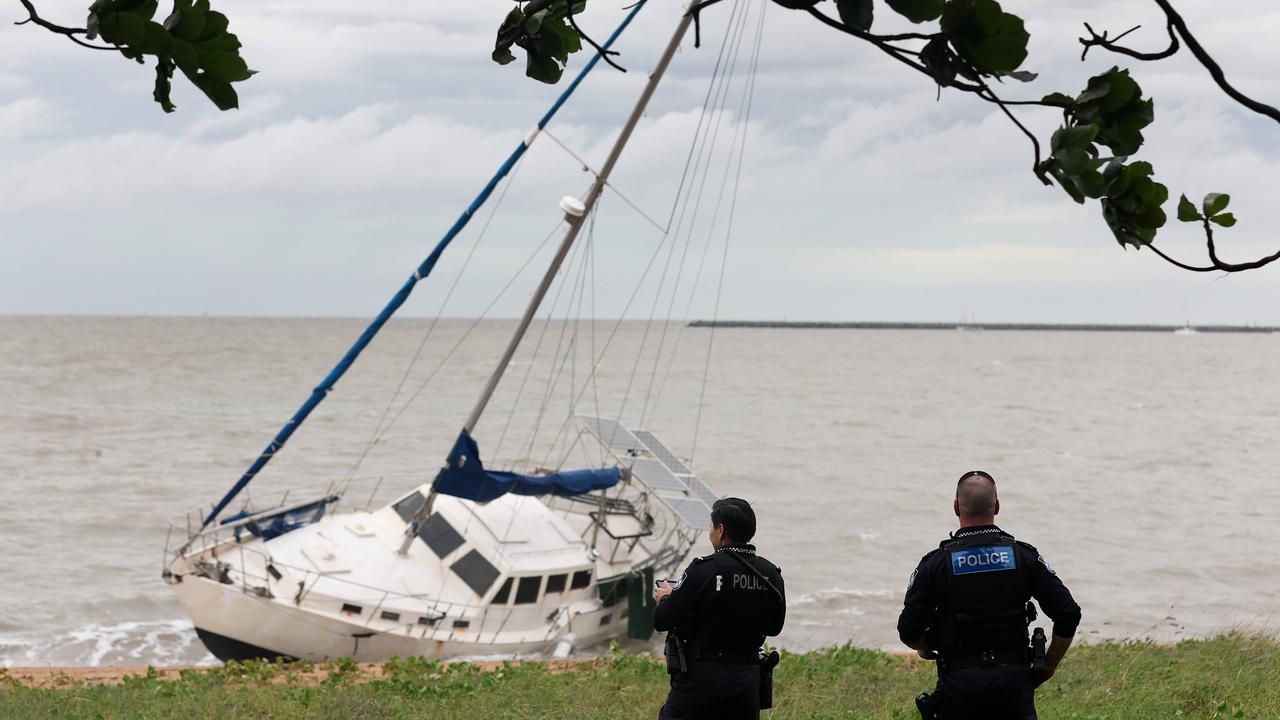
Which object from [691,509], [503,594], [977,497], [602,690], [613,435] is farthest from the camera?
[613,435]

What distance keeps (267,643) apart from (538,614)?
3458mm

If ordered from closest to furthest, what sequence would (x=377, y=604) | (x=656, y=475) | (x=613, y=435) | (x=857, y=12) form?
(x=857, y=12) → (x=377, y=604) → (x=656, y=475) → (x=613, y=435)

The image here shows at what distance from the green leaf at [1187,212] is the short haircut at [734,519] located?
2.90 m

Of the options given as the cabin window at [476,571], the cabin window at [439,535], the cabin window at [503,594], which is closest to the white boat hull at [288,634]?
the cabin window at [503,594]

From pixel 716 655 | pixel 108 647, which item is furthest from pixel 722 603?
pixel 108 647

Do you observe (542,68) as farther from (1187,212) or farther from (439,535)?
(439,535)

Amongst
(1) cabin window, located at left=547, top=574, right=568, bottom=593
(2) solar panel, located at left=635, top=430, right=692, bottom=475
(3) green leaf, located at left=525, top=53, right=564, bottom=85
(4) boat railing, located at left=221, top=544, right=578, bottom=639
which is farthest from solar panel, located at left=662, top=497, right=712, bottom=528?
(3) green leaf, located at left=525, top=53, right=564, bottom=85

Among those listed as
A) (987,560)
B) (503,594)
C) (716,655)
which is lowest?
(503,594)

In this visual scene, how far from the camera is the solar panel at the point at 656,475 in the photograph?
17.6 metres

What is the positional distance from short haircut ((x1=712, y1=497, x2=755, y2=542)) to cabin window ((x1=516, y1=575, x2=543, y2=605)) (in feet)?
37.4

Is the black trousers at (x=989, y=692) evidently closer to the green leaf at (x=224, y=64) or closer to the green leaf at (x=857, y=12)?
the green leaf at (x=857, y=12)

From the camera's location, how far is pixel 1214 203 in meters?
2.48

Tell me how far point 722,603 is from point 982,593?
1.08 metres

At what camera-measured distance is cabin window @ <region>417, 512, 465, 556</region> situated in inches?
655
